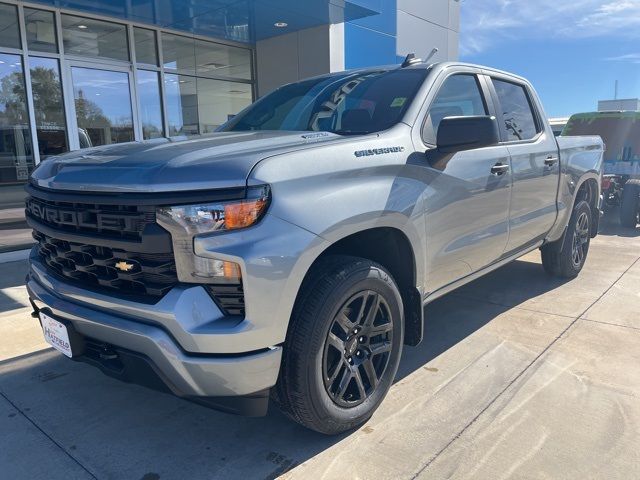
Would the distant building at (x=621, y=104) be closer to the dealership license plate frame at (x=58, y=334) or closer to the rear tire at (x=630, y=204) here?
the rear tire at (x=630, y=204)

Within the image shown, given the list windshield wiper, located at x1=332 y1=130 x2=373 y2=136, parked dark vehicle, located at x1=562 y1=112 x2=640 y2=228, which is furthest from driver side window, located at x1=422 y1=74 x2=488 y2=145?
parked dark vehicle, located at x1=562 y1=112 x2=640 y2=228

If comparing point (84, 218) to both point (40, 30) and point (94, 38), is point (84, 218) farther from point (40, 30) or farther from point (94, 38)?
point (94, 38)

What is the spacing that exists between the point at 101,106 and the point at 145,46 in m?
1.64

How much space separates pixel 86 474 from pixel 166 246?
120 cm

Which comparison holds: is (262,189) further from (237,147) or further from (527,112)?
(527,112)

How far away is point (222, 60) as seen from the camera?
12.1 m

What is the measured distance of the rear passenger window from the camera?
4.05 metres

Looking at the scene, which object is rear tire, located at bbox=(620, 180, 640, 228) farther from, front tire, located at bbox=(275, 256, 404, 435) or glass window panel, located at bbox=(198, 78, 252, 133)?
glass window panel, located at bbox=(198, 78, 252, 133)

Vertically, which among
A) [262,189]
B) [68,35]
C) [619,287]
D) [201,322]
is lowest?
[619,287]

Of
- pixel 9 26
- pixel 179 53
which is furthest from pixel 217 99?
pixel 9 26

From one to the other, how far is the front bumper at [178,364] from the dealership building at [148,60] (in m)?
5.43

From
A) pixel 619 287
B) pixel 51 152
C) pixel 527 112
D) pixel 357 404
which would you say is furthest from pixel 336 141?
pixel 51 152

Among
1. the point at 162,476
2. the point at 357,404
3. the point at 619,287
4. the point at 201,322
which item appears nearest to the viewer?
the point at 201,322

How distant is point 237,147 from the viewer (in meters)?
2.39
